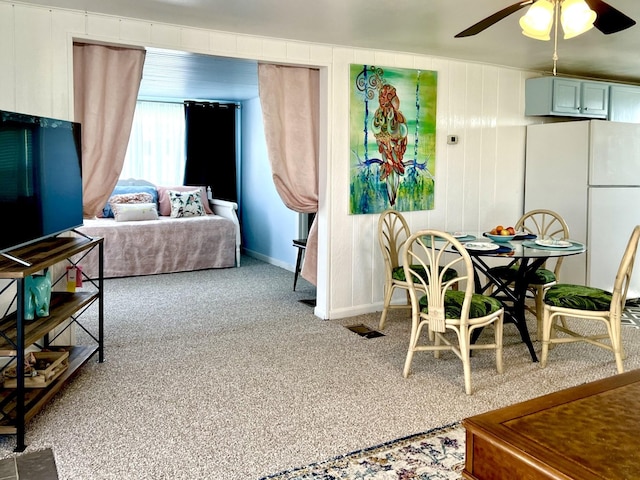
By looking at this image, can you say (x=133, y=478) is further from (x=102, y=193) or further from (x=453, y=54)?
(x=453, y=54)

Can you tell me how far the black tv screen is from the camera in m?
2.52

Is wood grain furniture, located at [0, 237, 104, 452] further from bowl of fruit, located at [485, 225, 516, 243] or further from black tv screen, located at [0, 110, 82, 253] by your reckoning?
bowl of fruit, located at [485, 225, 516, 243]

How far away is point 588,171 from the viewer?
494cm

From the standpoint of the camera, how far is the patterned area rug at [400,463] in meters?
2.23

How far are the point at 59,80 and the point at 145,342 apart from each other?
69.7 inches

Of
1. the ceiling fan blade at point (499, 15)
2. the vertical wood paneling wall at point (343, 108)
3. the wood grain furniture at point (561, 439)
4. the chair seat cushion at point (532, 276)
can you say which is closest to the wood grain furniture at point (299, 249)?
the vertical wood paneling wall at point (343, 108)

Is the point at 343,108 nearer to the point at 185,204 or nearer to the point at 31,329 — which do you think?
the point at 31,329

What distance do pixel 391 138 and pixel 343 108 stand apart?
51 centimetres

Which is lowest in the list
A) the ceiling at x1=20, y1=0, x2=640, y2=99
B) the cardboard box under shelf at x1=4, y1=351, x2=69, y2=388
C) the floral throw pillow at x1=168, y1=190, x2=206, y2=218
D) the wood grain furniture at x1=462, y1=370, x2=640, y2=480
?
the cardboard box under shelf at x1=4, y1=351, x2=69, y2=388

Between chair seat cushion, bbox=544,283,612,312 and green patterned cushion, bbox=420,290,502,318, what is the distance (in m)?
0.37

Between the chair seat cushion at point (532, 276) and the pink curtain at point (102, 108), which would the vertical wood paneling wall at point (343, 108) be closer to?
the pink curtain at point (102, 108)

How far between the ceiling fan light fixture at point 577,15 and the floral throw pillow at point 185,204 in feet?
17.8

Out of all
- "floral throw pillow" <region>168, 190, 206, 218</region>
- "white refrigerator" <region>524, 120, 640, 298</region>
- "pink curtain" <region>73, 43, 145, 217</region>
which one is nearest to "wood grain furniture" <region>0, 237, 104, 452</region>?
"pink curtain" <region>73, 43, 145, 217</region>

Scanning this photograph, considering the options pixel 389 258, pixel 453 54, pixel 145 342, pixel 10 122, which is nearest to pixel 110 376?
pixel 145 342
